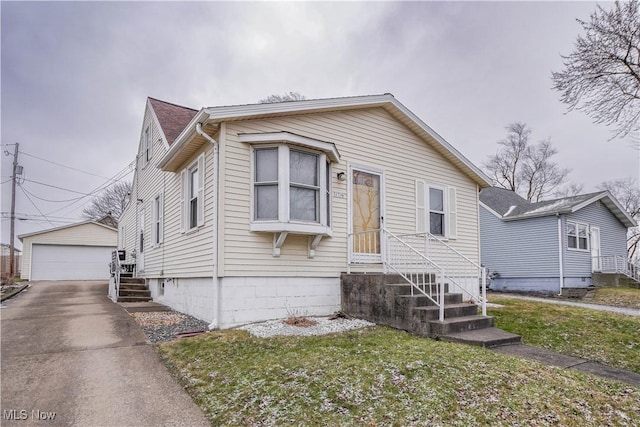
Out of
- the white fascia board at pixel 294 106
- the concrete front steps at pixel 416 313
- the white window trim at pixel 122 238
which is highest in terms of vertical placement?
the white fascia board at pixel 294 106

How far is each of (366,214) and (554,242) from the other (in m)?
11.8

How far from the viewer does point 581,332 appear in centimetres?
677

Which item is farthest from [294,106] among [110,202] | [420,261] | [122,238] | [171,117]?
[110,202]

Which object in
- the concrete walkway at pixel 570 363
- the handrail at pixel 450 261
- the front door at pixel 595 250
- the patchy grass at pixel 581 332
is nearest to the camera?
the concrete walkway at pixel 570 363

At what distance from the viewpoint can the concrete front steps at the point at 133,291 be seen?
419 inches

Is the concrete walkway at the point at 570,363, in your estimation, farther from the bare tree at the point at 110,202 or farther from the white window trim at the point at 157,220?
the bare tree at the point at 110,202

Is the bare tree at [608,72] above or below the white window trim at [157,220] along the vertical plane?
above

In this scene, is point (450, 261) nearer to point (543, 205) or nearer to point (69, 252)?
point (543, 205)

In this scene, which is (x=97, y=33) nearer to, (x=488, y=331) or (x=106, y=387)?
(x=106, y=387)

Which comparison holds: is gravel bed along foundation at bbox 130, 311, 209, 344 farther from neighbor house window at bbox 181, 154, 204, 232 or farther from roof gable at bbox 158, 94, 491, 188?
roof gable at bbox 158, 94, 491, 188

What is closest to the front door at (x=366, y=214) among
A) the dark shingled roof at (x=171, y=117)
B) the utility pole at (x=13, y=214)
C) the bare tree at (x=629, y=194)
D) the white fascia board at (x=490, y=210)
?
the dark shingled roof at (x=171, y=117)

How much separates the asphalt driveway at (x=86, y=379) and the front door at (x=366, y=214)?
4.43 m

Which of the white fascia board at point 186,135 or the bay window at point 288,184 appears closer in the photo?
the white fascia board at point 186,135

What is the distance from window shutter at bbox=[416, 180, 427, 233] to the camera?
934 centimetres
